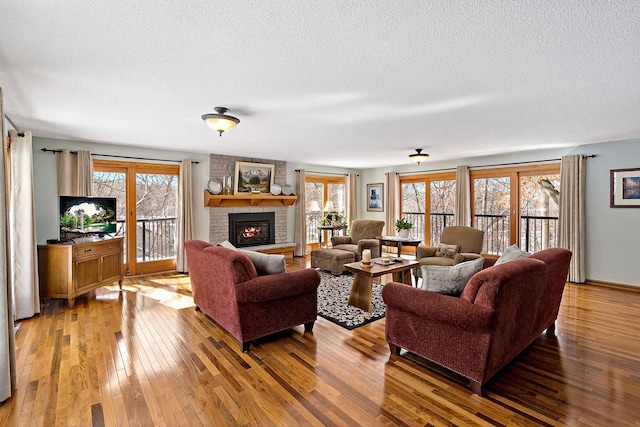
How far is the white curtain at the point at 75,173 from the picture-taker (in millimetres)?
4812

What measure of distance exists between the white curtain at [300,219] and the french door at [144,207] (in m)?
2.77

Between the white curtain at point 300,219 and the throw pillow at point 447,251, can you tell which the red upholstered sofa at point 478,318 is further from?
the white curtain at point 300,219

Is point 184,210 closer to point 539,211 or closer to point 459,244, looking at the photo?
point 459,244

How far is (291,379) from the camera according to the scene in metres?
2.48

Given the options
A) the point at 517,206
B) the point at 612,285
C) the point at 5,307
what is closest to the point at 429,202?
the point at 517,206

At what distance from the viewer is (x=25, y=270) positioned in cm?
370

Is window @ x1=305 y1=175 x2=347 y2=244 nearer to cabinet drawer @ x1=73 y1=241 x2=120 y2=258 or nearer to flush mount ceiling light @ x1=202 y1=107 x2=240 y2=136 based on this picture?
cabinet drawer @ x1=73 y1=241 x2=120 y2=258

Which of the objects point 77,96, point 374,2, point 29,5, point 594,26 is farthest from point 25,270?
point 594,26

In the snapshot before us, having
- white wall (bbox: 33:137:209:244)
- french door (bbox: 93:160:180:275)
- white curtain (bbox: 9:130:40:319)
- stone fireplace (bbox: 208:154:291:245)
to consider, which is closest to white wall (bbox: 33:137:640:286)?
white wall (bbox: 33:137:209:244)

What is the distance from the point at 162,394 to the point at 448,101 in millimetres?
3408

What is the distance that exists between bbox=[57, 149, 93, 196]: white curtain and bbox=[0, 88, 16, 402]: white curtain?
2.90 m

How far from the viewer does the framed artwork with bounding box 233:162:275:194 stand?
6723 mm

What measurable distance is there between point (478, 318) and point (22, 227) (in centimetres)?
472

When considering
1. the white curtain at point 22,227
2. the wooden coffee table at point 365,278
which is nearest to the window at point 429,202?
the wooden coffee table at point 365,278
